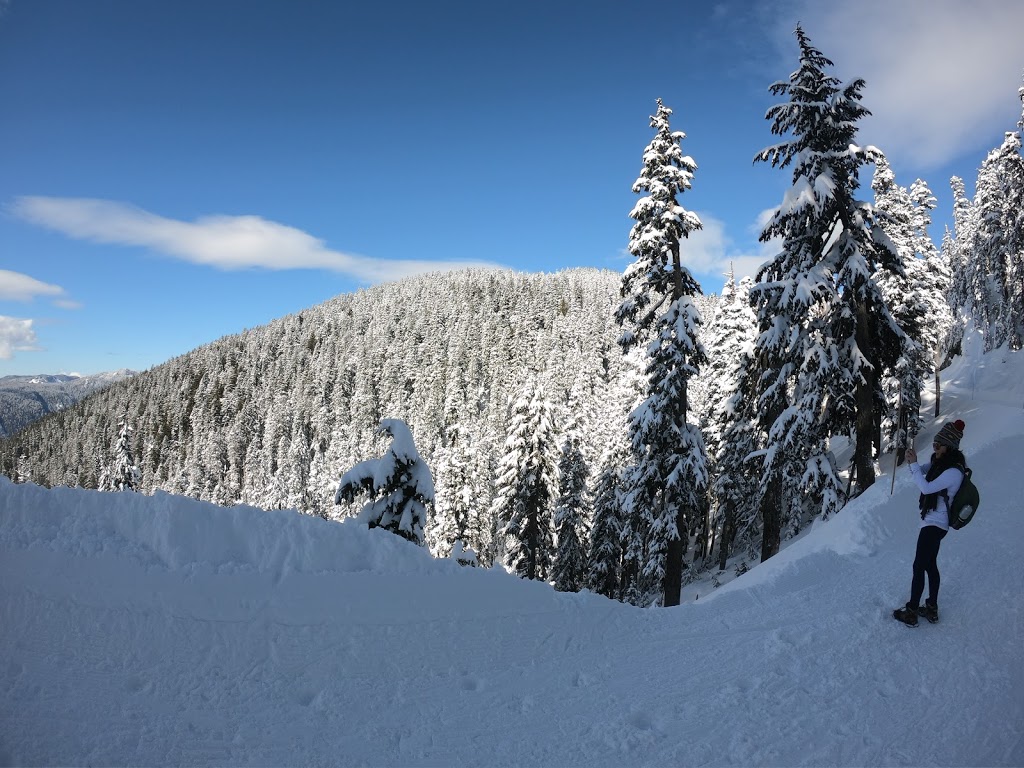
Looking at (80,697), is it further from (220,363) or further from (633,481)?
(220,363)

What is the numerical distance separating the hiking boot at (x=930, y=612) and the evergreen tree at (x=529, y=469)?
65.7 ft

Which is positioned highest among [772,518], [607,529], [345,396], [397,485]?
[345,396]

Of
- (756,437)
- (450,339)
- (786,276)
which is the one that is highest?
(450,339)

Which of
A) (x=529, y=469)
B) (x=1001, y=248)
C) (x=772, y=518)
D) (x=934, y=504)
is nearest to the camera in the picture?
(x=934, y=504)

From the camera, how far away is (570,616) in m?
6.76

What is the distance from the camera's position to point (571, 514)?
29.2 metres

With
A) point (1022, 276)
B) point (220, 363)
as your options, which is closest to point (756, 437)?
point (1022, 276)

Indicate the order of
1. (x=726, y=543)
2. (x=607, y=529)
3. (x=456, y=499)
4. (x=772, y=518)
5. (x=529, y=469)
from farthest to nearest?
(x=456, y=499) → (x=726, y=543) → (x=607, y=529) → (x=529, y=469) → (x=772, y=518)

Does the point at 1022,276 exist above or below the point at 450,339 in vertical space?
below

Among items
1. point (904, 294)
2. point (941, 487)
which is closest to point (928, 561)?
point (941, 487)

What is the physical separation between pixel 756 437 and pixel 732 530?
1091 centimetres

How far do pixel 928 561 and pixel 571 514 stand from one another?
78.0 ft

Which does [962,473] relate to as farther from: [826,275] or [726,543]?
[726,543]

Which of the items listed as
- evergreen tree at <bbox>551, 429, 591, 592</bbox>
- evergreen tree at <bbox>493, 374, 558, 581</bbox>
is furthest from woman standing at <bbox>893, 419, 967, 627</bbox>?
evergreen tree at <bbox>551, 429, 591, 592</bbox>
